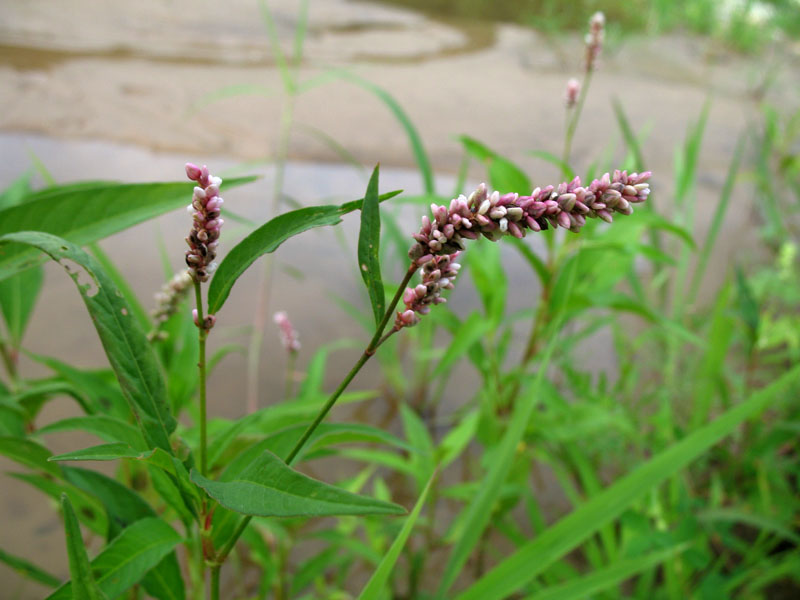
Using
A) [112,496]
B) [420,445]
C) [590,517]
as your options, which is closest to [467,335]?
[420,445]

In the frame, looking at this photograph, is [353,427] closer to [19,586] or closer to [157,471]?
[157,471]

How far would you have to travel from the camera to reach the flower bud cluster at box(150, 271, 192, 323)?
2.24 ft

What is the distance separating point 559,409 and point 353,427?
2.25ft

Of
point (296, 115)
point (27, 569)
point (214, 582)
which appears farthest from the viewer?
point (296, 115)

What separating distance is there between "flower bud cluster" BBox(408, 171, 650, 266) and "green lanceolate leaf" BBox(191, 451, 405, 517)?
160mm

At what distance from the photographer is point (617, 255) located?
129cm

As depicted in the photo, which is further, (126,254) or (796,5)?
(796,5)

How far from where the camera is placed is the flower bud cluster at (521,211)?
1.30 feet

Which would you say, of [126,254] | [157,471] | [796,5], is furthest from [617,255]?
[796,5]

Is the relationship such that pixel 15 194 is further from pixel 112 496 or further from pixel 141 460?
pixel 141 460

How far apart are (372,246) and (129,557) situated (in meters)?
0.34

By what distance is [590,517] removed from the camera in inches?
32.9

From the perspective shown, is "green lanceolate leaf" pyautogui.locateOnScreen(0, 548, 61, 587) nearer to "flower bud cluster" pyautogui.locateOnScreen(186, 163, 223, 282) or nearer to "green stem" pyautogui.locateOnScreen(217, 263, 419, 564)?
"green stem" pyautogui.locateOnScreen(217, 263, 419, 564)

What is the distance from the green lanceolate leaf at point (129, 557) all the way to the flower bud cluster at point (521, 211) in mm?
346
